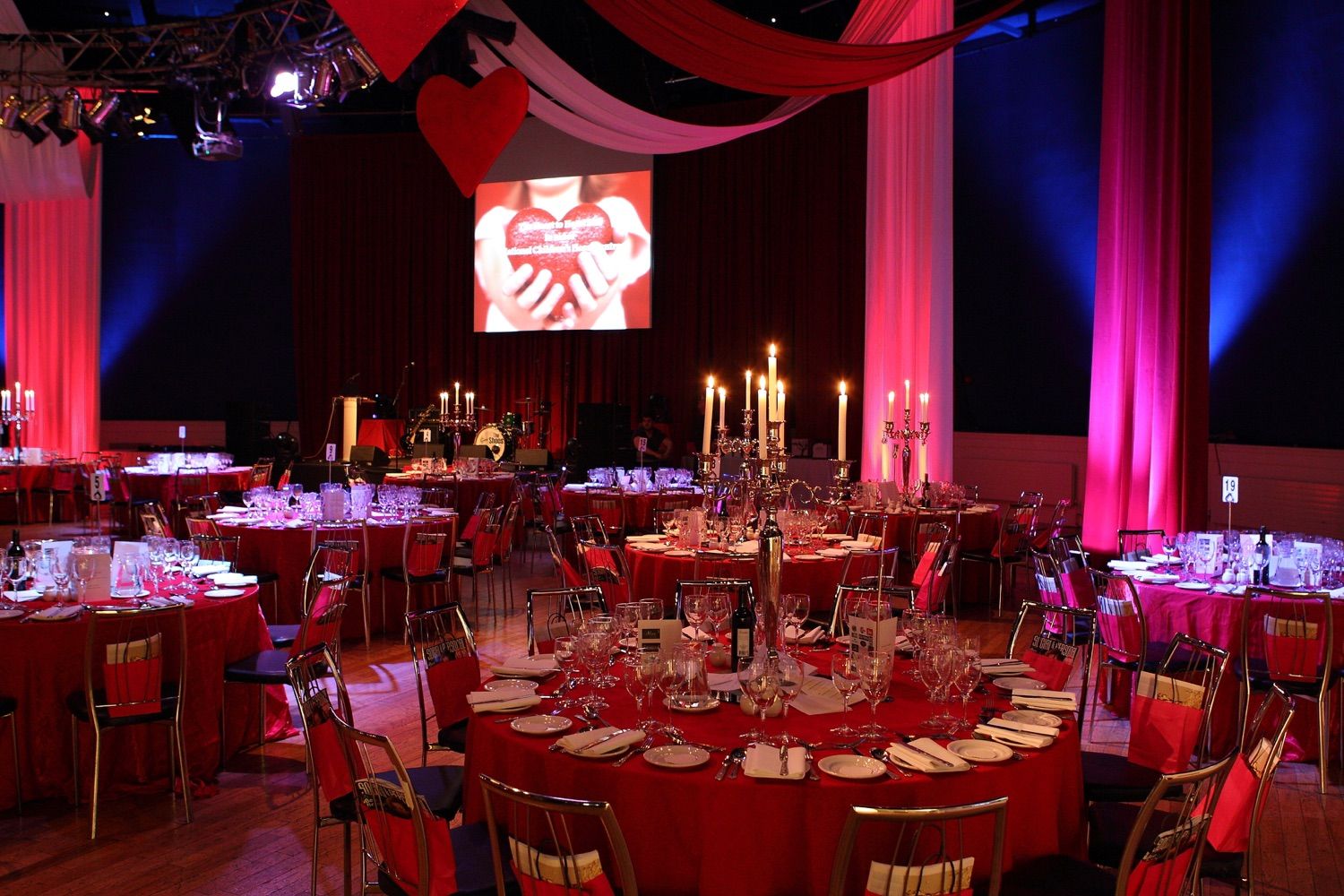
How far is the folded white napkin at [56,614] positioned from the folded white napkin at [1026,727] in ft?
11.9

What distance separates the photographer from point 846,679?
287 cm

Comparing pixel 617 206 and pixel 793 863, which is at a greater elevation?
pixel 617 206

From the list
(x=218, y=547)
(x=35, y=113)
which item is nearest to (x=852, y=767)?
(x=218, y=547)

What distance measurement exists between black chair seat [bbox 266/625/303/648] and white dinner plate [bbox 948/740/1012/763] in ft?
11.2

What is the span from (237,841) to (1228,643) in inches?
179

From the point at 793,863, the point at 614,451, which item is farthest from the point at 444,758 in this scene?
the point at 614,451

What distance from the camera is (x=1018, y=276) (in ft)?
39.1

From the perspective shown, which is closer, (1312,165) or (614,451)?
(1312,165)

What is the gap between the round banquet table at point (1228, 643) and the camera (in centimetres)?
493

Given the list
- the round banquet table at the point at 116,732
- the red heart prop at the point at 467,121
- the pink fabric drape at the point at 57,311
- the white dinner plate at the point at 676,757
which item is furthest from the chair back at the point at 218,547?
the pink fabric drape at the point at 57,311

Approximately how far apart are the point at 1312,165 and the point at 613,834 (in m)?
9.97

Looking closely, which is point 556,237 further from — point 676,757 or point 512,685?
point 676,757

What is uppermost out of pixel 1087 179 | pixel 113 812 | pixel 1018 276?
pixel 1087 179

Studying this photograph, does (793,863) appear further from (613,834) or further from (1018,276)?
(1018,276)
